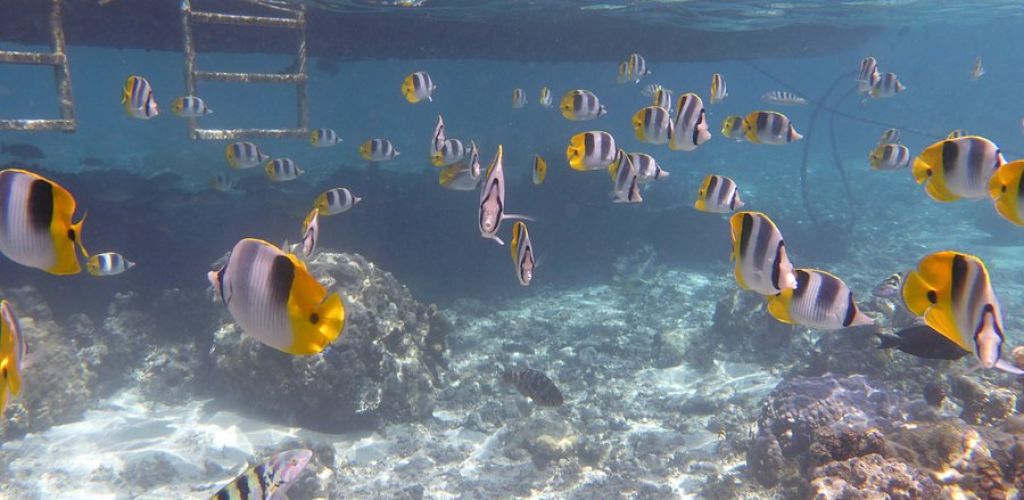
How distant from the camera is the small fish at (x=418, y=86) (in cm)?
795

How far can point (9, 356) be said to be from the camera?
83.3 inches

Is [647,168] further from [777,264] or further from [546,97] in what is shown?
[546,97]

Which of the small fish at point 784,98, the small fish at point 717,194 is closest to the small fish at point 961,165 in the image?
the small fish at point 717,194

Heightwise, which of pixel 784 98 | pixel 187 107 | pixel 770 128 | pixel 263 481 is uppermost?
pixel 784 98

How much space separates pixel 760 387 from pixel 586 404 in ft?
11.8

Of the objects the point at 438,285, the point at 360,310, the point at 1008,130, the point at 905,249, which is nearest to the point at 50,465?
the point at 360,310

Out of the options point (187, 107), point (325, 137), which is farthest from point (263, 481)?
point (187, 107)

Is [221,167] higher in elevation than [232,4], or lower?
lower

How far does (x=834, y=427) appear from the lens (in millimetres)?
5887

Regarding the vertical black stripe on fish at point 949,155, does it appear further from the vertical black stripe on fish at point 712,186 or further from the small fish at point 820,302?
the vertical black stripe on fish at point 712,186

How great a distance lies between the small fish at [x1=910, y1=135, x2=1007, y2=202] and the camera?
3.37 metres

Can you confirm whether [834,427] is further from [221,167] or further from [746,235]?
[221,167]

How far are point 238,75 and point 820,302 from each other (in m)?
11.0

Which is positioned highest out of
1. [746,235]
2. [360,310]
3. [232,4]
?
[232,4]
